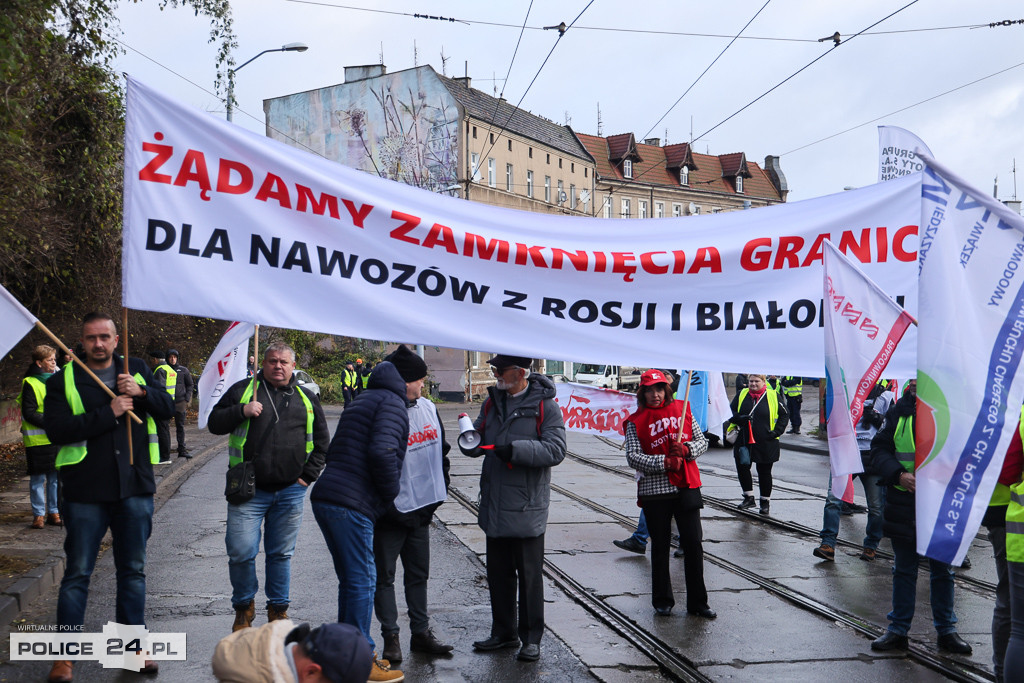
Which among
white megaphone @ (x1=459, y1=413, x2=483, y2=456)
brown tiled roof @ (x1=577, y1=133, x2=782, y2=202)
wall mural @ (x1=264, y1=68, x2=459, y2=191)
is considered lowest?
white megaphone @ (x1=459, y1=413, x2=483, y2=456)

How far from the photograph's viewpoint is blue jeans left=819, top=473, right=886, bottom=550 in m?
9.20

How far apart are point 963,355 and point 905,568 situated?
2804 mm

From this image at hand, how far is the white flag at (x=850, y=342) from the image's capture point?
15.7 ft

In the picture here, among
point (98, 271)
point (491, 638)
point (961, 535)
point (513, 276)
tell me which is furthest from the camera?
point (98, 271)

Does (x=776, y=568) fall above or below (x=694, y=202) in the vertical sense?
below

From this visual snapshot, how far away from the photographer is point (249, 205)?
13.6 ft

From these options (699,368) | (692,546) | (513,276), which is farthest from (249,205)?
(692,546)

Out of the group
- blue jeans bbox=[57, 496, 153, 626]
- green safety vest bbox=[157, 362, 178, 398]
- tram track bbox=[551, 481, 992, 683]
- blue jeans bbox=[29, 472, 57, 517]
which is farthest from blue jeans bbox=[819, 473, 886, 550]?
green safety vest bbox=[157, 362, 178, 398]

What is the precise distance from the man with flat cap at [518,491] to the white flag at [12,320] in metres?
2.66

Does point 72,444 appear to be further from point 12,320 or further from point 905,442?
point 905,442

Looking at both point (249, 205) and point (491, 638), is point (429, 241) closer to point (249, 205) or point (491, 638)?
point (249, 205)

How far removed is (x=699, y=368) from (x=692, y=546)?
2798 mm

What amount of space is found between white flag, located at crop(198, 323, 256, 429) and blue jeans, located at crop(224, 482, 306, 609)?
5.07 feet

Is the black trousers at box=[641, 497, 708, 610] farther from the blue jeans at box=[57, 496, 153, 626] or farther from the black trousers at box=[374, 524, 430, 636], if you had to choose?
the blue jeans at box=[57, 496, 153, 626]
